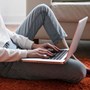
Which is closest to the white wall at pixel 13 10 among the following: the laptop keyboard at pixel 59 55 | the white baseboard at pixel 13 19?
the white baseboard at pixel 13 19

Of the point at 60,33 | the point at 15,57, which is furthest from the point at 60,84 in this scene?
the point at 60,33

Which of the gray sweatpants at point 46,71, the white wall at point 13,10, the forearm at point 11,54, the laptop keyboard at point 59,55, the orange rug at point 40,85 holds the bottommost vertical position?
the white wall at point 13,10

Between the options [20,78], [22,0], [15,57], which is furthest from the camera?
[22,0]

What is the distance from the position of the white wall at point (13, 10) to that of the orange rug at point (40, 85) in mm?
2011

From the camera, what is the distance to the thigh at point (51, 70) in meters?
1.17

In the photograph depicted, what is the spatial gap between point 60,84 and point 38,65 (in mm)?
145

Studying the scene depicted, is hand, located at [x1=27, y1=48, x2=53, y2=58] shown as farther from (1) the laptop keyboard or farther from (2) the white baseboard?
(2) the white baseboard

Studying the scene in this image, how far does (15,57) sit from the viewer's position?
1153 millimetres

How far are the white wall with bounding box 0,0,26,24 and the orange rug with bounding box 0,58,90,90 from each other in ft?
6.60

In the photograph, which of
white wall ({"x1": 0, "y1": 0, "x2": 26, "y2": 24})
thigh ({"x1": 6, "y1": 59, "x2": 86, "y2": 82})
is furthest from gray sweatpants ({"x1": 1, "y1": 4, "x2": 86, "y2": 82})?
white wall ({"x1": 0, "y1": 0, "x2": 26, "y2": 24})

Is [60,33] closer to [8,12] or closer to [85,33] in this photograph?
[85,33]

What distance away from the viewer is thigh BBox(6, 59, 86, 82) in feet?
3.84

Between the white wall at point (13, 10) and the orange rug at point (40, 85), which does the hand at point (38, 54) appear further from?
the white wall at point (13, 10)

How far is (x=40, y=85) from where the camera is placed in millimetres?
1200
